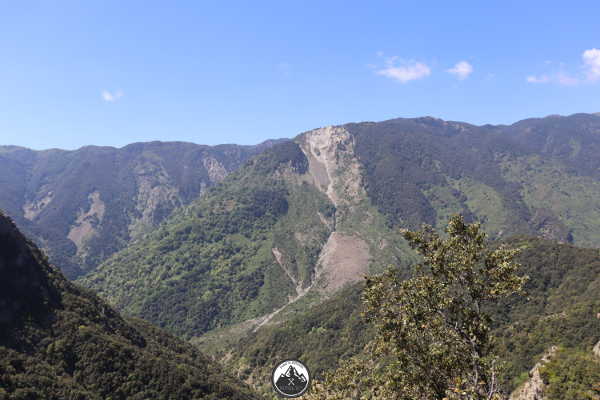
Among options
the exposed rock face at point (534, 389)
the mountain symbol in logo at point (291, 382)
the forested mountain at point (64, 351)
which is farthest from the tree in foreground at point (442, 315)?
the forested mountain at point (64, 351)

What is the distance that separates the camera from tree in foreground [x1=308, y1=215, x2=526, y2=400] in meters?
23.2

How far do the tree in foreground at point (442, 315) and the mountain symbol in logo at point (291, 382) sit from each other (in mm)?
13629

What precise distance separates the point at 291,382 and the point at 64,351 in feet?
341

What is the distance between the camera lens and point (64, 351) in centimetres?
11281

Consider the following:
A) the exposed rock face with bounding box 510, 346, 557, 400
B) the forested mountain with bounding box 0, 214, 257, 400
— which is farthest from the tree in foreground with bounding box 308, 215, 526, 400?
the forested mountain with bounding box 0, 214, 257, 400

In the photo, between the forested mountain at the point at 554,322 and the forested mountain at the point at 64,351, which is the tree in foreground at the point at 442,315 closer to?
the forested mountain at the point at 554,322

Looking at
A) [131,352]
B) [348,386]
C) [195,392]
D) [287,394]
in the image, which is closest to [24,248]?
[131,352]

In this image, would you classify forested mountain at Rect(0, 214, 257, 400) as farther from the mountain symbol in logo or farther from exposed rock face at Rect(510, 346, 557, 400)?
exposed rock face at Rect(510, 346, 557, 400)

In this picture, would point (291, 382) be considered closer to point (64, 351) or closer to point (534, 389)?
point (534, 389)

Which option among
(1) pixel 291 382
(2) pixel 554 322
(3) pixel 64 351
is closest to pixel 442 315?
(1) pixel 291 382

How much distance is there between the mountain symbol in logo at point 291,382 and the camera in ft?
122

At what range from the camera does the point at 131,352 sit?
12556cm

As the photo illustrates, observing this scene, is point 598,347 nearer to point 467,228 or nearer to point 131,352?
point 467,228

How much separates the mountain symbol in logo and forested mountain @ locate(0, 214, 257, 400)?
84.9 meters
